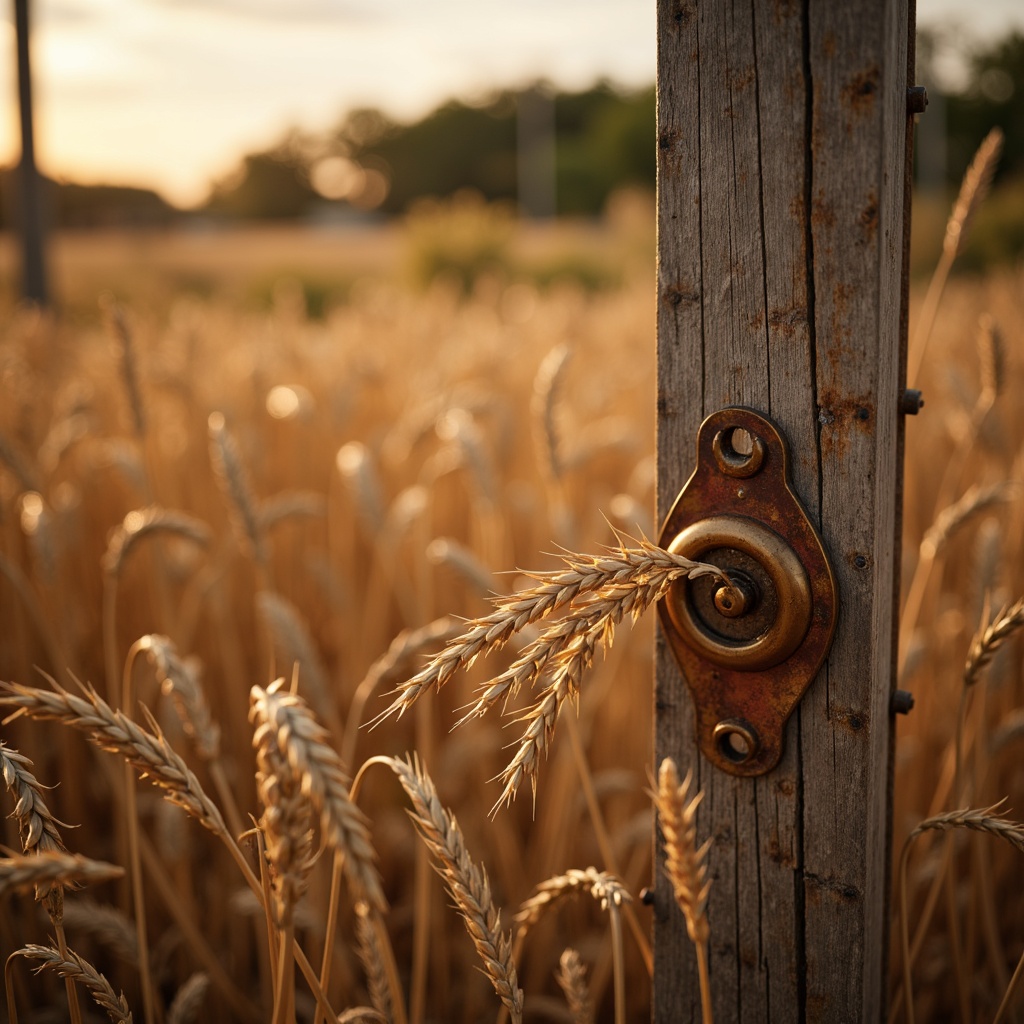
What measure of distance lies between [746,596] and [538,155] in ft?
103

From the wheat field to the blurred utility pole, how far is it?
2526cm

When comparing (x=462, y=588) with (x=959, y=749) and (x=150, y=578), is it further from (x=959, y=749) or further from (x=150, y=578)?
(x=959, y=749)

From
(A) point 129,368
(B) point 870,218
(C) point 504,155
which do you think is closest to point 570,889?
(B) point 870,218

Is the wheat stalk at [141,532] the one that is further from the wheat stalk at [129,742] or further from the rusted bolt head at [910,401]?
the rusted bolt head at [910,401]

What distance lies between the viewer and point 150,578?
90.4 inches

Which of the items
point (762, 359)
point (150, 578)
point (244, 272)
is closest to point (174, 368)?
point (150, 578)

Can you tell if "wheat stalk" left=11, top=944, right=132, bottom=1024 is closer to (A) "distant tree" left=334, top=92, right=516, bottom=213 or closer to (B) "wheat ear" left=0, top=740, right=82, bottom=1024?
(B) "wheat ear" left=0, top=740, right=82, bottom=1024

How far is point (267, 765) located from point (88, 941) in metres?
1.34

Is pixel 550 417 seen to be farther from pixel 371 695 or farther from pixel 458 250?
pixel 458 250

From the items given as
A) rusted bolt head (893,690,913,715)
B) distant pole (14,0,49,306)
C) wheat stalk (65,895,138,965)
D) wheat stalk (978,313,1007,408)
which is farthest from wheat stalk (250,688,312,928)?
distant pole (14,0,49,306)

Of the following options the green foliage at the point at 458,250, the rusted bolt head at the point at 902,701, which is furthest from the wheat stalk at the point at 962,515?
the green foliage at the point at 458,250

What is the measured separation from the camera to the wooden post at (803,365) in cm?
68

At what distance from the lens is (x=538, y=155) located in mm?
29594

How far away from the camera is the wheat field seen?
0.67 m
